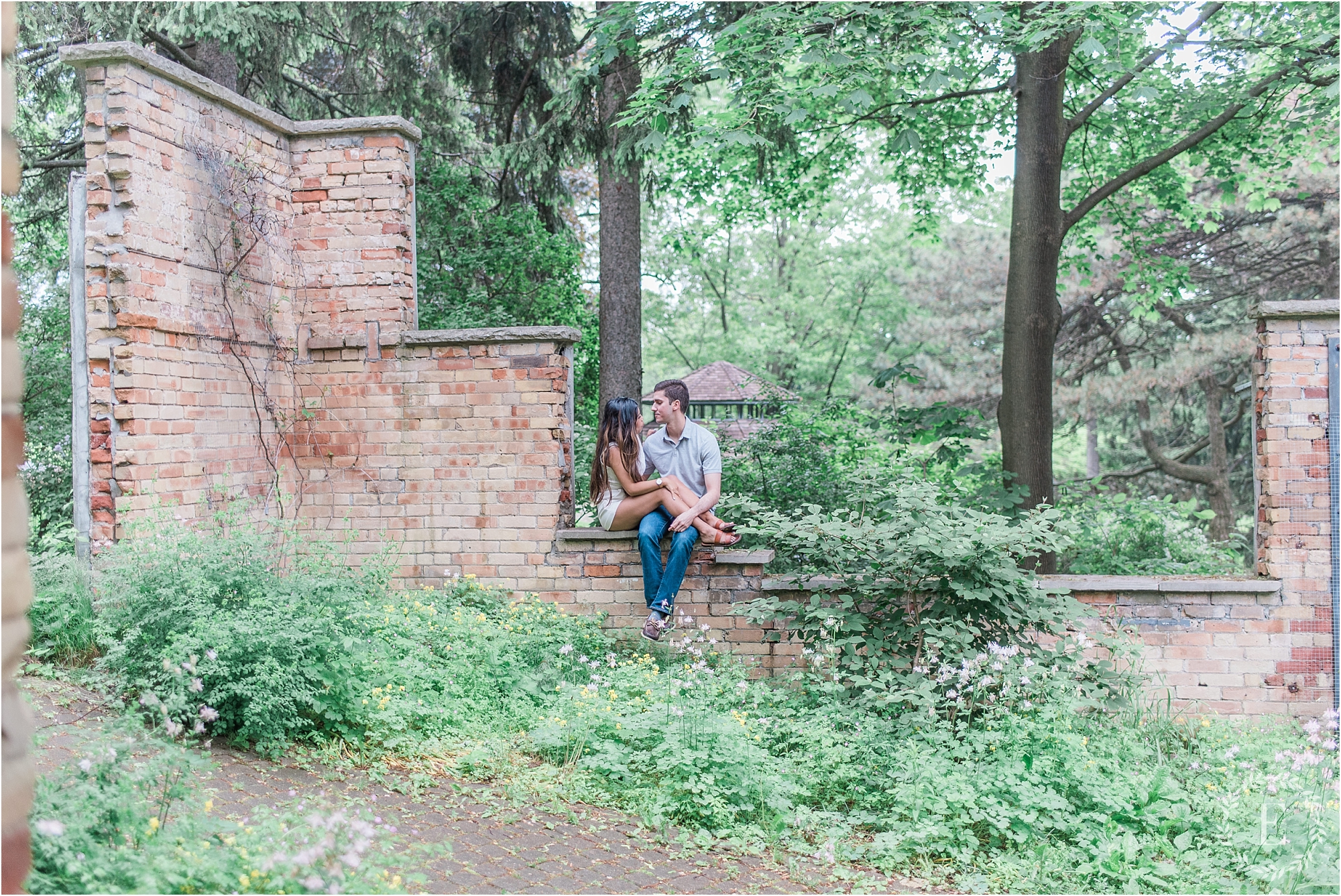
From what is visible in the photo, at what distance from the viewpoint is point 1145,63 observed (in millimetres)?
8617

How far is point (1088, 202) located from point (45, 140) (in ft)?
39.2

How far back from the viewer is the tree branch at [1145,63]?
846 centimetres

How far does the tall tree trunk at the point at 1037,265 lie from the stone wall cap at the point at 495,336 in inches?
163

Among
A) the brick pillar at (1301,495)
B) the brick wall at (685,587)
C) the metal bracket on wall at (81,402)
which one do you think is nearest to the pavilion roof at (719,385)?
the brick wall at (685,587)

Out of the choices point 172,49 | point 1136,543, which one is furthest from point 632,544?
point 172,49

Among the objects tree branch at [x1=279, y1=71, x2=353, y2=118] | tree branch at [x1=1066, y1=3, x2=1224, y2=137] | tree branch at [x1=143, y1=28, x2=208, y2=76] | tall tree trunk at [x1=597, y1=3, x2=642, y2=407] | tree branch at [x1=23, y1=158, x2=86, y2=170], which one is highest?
tree branch at [x1=279, y1=71, x2=353, y2=118]

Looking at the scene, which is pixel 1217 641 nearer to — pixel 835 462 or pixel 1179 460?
pixel 835 462

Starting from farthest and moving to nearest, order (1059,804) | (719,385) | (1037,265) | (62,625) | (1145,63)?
(719,385) < (1037,265) < (1145,63) < (62,625) < (1059,804)

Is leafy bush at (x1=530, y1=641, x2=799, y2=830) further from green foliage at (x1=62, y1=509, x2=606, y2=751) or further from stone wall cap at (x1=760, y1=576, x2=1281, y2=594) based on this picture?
stone wall cap at (x1=760, y1=576, x2=1281, y2=594)

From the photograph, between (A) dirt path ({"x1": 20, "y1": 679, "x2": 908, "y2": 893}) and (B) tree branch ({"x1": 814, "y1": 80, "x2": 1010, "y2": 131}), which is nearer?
(A) dirt path ({"x1": 20, "y1": 679, "x2": 908, "y2": 893})

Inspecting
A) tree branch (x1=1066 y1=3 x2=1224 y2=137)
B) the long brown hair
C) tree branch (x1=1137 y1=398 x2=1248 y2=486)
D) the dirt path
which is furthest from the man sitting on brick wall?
tree branch (x1=1137 y1=398 x2=1248 y2=486)

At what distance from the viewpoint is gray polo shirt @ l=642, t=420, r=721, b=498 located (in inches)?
271

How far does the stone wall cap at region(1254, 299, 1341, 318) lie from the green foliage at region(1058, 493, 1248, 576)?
3350 mm

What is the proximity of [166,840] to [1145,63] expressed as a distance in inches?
369
